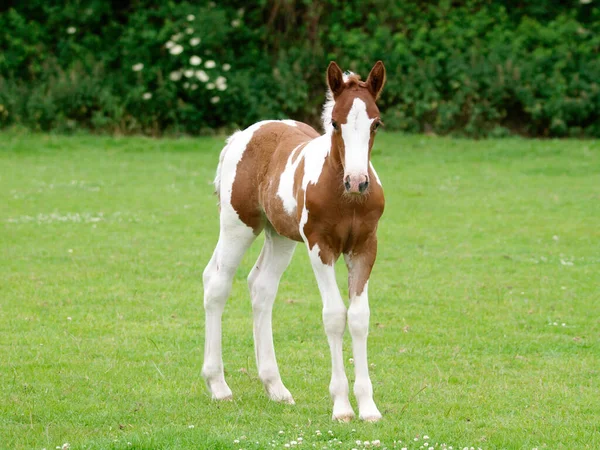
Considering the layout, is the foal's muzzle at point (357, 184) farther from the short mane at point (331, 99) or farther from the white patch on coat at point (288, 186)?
the white patch on coat at point (288, 186)

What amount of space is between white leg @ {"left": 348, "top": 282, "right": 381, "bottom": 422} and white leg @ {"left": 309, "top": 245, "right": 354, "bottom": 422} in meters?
0.07

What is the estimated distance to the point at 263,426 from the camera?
245 inches

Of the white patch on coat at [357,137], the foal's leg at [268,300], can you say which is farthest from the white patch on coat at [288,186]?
the white patch on coat at [357,137]

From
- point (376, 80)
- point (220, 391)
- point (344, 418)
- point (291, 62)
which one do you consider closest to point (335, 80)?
point (376, 80)

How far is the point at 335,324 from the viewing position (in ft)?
20.6

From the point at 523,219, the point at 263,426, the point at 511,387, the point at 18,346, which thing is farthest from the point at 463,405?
the point at 523,219

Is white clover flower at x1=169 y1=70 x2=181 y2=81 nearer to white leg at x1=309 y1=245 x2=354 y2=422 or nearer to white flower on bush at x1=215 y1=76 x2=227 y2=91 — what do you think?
white flower on bush at x1=215 y1=76 x2=227 y2=91

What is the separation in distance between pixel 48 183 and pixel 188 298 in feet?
29.5

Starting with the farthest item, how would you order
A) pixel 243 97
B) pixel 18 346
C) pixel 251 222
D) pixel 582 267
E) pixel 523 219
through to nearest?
pixel 243 97 → pixel 523 219 → pixel 582 267 → pixel 18 346 → pixel 251 222

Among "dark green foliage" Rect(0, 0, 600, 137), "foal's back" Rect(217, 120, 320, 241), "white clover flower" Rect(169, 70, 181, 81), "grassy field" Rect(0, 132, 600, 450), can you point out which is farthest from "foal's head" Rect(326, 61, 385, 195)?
"white clover flower" Rect(169, 70, 181, 81)

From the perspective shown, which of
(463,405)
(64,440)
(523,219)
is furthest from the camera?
(523,219)

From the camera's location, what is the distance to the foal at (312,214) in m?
6.08

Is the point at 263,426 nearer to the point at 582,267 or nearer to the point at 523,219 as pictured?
the point at 582,267

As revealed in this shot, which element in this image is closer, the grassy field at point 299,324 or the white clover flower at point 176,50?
the grassy field at point 299,324
